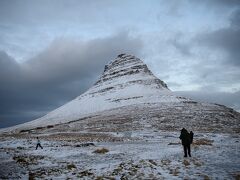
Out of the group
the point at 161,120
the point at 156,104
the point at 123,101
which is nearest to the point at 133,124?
the point at 161,120

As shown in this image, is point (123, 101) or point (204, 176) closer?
point (204, 176)

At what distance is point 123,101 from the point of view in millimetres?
178250

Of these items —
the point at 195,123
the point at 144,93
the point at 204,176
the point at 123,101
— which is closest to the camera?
the point at 204,176

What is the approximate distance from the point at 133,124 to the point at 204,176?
92.1 m

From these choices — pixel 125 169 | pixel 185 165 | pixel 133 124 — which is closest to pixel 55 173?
pixel 125 169

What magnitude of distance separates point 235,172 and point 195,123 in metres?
92.1

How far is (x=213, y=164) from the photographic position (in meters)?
18.8

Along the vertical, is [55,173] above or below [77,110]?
below

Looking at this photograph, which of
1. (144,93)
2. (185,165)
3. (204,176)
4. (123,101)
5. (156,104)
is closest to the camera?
(204,176)

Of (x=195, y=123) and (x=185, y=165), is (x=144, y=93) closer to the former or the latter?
(x=195, y=123)

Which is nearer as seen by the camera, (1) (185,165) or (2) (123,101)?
(1) (185,165)

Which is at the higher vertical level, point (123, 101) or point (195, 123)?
point (123, 101)

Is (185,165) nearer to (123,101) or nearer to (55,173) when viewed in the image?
(55,173)

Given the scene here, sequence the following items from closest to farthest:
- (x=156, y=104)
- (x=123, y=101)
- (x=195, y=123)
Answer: (x=195, y=123)
(x=156, y=104)
(x=123, y=101)
